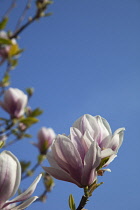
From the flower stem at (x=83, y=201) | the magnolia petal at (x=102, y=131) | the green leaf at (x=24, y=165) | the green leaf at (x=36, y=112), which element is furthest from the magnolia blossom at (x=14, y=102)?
the flower stem at (x=83, y=201)

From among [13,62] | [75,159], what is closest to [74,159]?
[75,159]

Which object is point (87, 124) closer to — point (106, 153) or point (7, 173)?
point (106, 153)

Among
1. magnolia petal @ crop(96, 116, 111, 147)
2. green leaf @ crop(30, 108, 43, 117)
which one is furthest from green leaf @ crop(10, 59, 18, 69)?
magnolia petal @ crop(96, 116, 111, 147)

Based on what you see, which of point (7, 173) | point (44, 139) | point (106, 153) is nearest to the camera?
point (7, 173)

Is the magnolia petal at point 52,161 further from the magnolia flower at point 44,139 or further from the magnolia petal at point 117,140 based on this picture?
the magnolia flower at point 44,139

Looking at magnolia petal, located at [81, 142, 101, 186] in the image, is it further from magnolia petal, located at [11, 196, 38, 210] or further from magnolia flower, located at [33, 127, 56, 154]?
magnolia flower, located at [33, 127, 56, 154]
